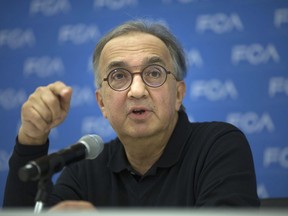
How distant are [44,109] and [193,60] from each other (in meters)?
1.66

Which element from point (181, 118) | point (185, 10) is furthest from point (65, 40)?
point (181, 118)

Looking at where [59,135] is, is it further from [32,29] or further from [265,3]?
[265,3]

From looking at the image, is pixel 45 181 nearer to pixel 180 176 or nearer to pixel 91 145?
pixel 91 145

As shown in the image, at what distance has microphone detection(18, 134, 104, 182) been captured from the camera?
0.92 meters

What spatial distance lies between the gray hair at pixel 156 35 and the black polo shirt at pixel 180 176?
20 centimetres

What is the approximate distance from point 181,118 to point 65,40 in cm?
152

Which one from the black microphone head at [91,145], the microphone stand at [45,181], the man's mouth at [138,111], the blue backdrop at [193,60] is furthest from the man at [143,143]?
the blue backdrop at [193,60]

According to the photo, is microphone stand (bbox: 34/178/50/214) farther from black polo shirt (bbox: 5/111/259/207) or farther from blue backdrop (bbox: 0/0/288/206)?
blue backdrop (bbox: 0/0/288/206)

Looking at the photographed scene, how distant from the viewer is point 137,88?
5.13 ft

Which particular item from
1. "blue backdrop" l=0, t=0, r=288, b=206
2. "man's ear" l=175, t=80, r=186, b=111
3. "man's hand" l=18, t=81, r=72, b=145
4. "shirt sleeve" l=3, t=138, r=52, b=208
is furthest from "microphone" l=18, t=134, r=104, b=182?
"blue backdrop" l=0, t=0, r=288, b=206

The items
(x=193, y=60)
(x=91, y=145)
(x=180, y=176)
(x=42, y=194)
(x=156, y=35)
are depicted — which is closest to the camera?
(x=42, y=194)

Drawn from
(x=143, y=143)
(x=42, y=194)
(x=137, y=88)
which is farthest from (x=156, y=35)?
(x=42, y=194)

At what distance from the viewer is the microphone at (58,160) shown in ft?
3.01

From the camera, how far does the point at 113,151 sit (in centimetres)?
182
